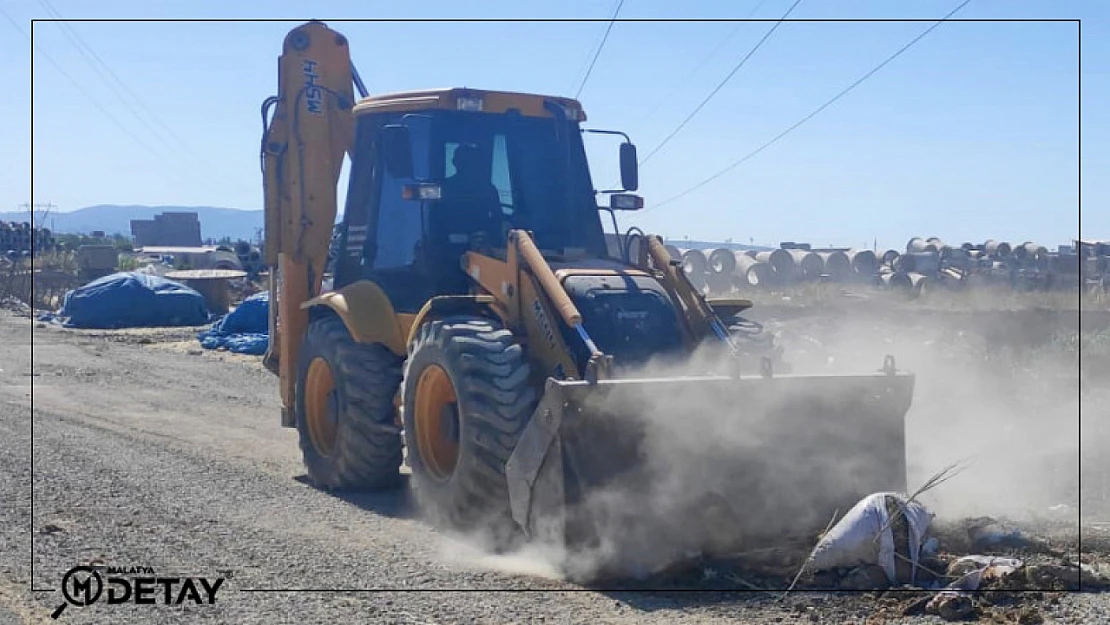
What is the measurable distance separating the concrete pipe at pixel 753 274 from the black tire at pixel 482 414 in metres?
31.6

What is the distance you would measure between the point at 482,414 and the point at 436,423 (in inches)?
37.1

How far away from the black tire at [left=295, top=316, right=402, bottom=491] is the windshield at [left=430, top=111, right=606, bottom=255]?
1242 millimetres

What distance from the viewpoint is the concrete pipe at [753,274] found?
3900 cm

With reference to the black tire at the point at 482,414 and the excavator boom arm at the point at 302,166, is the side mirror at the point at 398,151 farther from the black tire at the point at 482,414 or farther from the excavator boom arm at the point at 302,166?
the excavator boom arm at the point at 302,166

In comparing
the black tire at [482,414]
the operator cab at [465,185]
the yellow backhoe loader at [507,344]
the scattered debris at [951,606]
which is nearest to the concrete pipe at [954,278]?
the yellow backhoe loader at [507,344]

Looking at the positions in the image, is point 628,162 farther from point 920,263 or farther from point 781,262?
point 781,262

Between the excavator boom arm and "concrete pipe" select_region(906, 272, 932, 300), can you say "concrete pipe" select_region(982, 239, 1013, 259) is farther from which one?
the excavator boom arm

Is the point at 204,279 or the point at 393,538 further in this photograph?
the point at 204,279

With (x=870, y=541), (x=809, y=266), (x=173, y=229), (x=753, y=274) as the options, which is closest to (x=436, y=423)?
(x=870, y=541)

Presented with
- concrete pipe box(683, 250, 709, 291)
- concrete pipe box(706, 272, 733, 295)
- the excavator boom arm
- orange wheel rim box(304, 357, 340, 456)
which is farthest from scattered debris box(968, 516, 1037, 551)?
concrete pipe box(683, 250, 709, 291)

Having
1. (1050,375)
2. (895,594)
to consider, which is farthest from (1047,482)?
Result: (1050,375)

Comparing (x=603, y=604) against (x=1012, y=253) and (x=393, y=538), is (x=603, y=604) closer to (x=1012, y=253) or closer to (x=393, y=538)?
(x=393, y=538)

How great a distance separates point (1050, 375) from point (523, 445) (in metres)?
11.7

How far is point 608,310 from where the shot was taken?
25.9 ft
